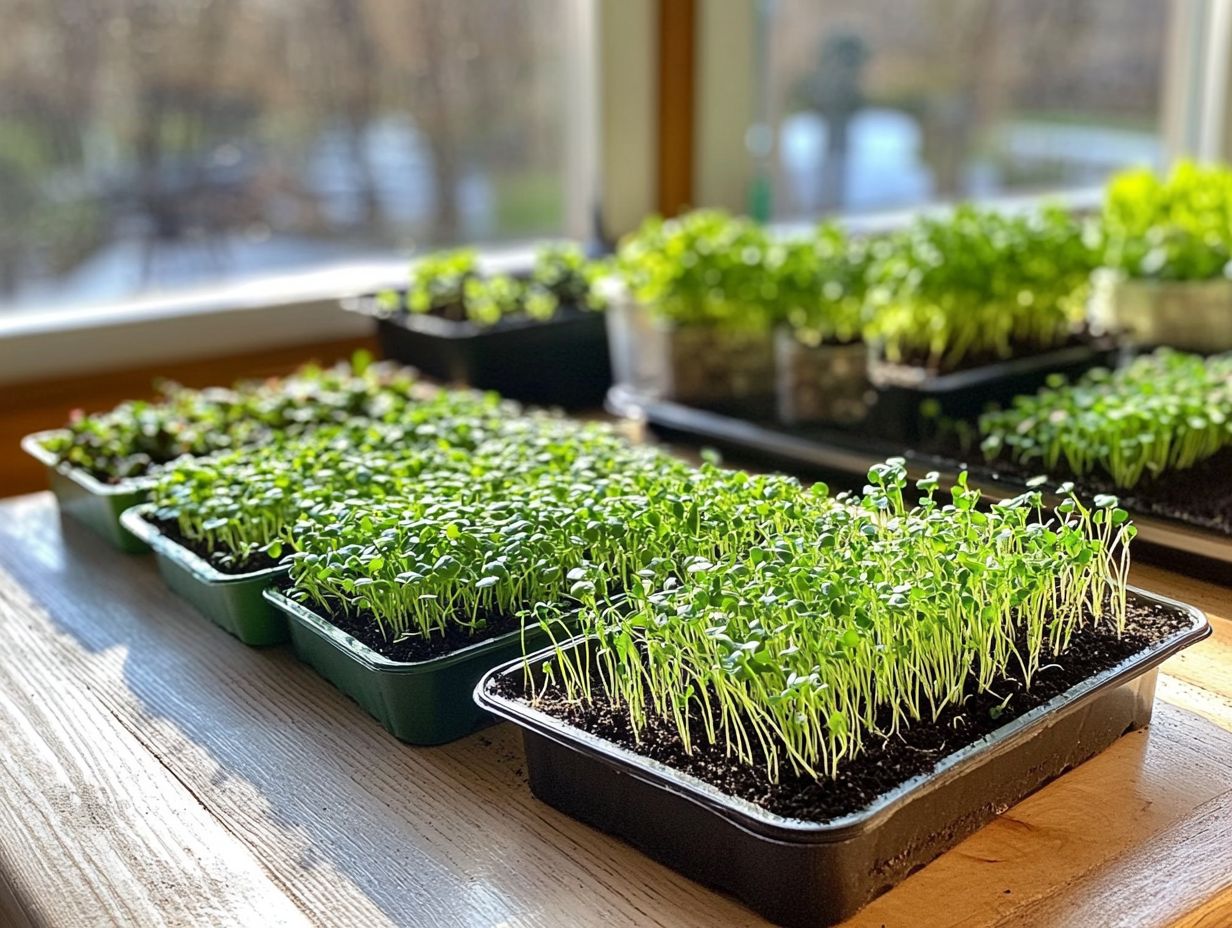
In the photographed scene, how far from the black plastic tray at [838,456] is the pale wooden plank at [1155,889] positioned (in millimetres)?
446

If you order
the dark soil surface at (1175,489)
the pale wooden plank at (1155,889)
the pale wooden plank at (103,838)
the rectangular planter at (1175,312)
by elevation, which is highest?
the rectangular planter at (1175,312)

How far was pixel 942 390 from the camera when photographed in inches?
66.2

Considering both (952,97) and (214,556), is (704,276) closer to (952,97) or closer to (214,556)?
(214,556)

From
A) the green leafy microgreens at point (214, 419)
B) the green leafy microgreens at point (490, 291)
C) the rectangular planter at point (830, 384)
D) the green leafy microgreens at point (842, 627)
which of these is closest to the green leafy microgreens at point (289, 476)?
the green leafy microgreens at point (214, 419)

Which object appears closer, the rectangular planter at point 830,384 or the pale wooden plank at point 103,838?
the pale wooden plank at point 103,838

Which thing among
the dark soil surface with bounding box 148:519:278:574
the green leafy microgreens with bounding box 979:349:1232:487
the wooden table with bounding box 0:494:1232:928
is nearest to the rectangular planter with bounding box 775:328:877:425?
the green leafy microgreens with bounding box 979:349:1232:487

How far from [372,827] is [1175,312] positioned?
155 centimetres

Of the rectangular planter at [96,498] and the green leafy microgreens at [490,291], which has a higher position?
the green leafy microgreens at [490,291]

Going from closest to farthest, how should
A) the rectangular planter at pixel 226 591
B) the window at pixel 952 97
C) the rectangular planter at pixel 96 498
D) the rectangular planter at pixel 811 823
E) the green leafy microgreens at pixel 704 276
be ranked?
the rectangular planter at pixel 811 823 < the rectangular planter at pixel 226 591 < the rectangular planter at pixel 96 498 < the green leafy microgreens at pixel 704 276 < the window at pixel 952 97

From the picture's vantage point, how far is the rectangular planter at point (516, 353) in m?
1.91

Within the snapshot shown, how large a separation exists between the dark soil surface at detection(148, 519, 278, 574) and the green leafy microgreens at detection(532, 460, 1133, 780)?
361 mm

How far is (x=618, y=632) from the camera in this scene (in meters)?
0.91

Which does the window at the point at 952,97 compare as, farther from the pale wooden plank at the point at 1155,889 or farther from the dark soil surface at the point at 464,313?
the pale wooden plank at the point at 1155,889

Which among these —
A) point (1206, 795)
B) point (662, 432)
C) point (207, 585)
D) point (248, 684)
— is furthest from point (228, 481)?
point (1206, 795)
